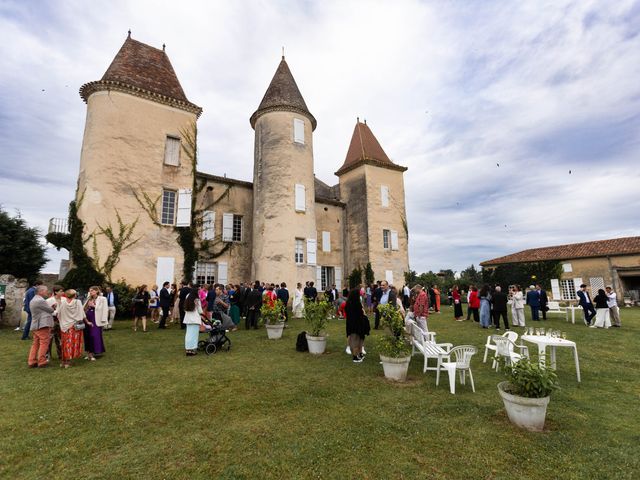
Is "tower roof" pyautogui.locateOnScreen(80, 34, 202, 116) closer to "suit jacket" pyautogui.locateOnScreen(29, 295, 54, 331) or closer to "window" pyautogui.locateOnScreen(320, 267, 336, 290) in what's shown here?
"window" pyautogui.locateOnScreen(320, 267, 336, 290)

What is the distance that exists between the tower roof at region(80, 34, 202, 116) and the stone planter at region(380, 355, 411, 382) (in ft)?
59.6

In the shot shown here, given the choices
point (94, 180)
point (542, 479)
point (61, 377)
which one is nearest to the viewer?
point (542, 479)

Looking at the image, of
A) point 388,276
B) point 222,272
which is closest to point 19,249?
point 222,272

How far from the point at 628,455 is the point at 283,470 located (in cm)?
383

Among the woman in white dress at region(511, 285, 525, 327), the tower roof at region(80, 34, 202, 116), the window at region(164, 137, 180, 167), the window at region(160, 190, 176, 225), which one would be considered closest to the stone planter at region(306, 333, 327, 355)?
the woman in white dress at region(511, 285, 525, 327)

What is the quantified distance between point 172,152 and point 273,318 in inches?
496

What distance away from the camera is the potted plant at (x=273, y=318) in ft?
34.0

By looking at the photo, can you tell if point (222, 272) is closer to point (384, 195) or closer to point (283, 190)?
point (283, 190)

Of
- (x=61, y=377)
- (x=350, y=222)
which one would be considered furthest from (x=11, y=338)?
(x=350, y=222)

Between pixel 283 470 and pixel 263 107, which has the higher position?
pixel 263 107

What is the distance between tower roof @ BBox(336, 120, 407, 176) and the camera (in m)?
25.2

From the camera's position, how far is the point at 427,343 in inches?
277

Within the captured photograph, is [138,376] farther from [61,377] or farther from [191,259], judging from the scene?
[191,259]

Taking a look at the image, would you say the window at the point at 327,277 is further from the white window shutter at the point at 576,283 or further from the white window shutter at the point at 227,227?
the white window shutter at the point at 576,283
